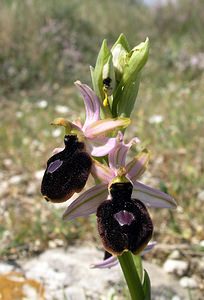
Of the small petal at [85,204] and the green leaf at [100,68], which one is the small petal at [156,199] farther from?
the green leaf at [100,68]

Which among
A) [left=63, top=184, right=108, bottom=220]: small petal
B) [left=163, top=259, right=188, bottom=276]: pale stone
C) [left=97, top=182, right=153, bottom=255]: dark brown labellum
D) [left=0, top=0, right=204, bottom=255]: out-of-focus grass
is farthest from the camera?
[left=0, top=0, right=204, bottom=255]: out-of-focus grass

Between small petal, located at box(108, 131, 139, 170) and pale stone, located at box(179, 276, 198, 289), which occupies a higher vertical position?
small petal, located at box(108, 131, 139, 170)

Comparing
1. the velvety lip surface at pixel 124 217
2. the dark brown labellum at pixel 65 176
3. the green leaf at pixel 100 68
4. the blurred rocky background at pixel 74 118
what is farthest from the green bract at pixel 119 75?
the blurred rocky background at pixel 74 118

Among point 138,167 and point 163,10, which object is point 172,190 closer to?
point 138,167

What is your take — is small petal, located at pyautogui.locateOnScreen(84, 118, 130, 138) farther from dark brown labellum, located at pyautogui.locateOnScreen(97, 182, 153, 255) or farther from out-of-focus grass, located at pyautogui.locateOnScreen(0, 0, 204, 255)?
out-of-focus grass, located at pyautogui.locateOnScreen(0, 0, 204, 255)

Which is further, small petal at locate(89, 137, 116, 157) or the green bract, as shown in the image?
the green bract

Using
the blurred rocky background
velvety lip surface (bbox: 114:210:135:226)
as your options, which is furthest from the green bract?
the blurred rocky background
